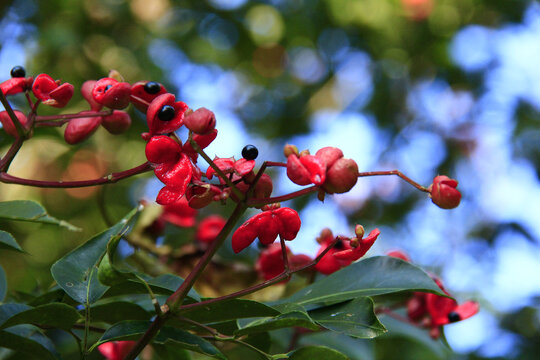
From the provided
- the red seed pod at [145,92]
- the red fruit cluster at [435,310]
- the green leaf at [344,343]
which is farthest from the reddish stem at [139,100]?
the green leaf at [344,343]

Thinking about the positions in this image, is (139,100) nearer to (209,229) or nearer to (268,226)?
(268,226)

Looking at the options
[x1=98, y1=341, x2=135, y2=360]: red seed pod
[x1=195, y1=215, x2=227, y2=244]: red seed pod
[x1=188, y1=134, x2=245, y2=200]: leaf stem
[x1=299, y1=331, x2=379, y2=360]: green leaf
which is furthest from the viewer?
[x1=195, y1=215, x2=227, y2=244]: red seed pod

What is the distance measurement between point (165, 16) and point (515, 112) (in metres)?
1.73

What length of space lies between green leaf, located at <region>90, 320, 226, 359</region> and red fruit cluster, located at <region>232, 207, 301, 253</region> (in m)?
0.11

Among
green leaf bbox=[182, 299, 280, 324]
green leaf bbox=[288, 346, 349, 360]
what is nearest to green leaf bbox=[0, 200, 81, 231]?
green leaf bbox=[182, 299, 280, 324]

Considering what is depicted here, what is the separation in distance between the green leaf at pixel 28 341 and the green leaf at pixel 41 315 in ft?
0.12

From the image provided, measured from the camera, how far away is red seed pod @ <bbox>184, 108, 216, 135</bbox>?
2.01 ft

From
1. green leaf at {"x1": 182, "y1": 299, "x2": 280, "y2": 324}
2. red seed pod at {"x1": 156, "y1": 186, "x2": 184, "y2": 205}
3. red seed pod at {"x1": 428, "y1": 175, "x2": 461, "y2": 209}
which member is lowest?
green leaf at {"x1": 182, "y1": 299, "x2": 280, "y2": 324}

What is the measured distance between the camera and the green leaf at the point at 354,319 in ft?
2.07

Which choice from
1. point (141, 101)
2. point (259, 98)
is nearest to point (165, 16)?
point (259, 98)

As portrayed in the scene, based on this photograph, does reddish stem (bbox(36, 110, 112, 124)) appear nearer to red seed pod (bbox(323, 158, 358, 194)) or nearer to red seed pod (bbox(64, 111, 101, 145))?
red seed pod (bbox(64, 111, 101, 145))

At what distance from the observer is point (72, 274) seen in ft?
2.31

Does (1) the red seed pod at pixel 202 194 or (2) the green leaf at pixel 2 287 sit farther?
(2) the green leaf at pixel 2 287

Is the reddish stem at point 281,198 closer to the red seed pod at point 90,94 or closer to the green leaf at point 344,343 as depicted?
the red seed pod at point 90,94
